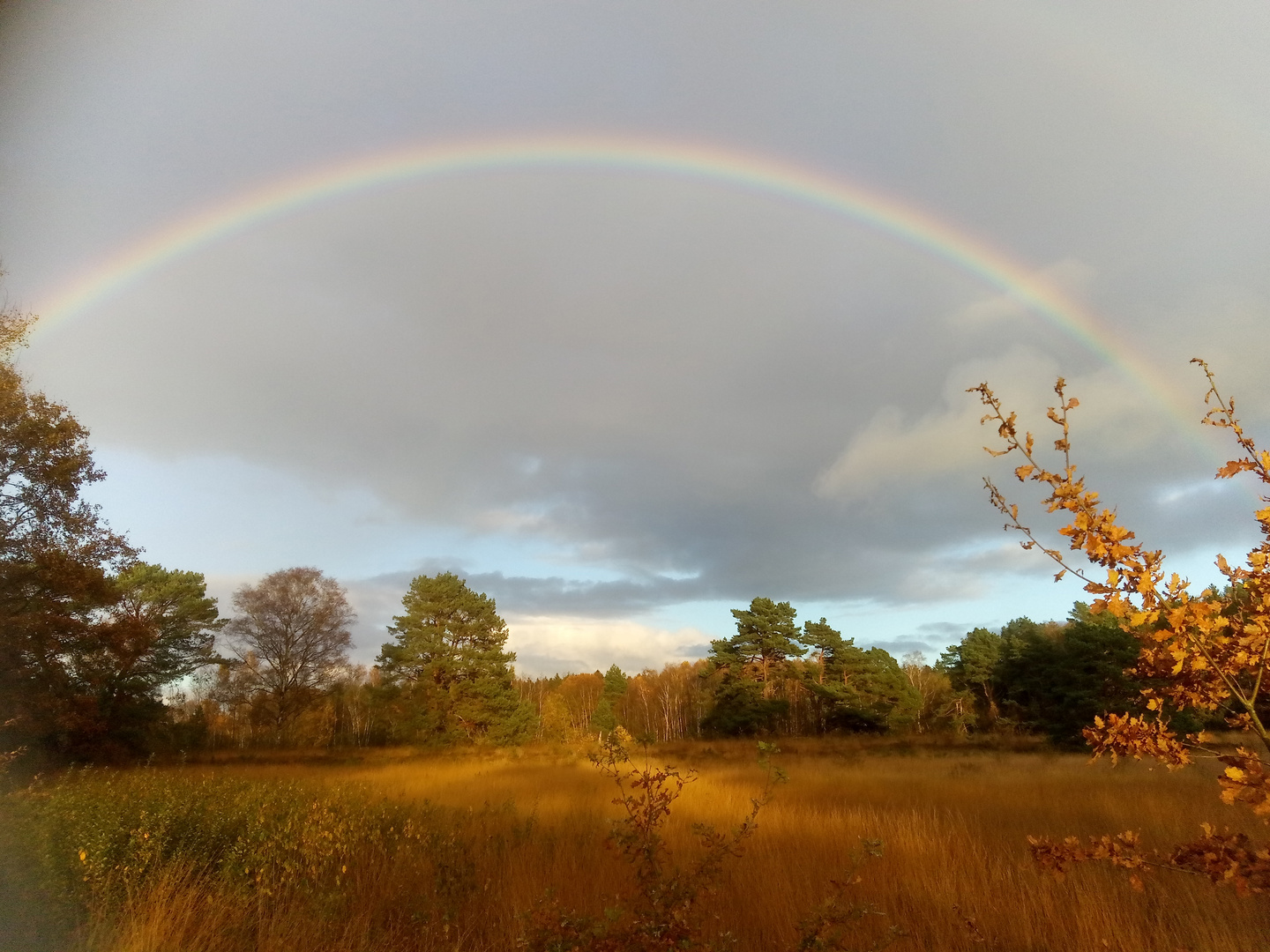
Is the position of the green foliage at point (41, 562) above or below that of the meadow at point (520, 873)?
above

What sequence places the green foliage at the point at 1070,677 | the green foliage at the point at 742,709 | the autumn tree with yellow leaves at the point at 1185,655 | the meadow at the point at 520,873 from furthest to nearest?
the green foliage at the point at 742,709
the green foliage at the point at 1070,677
the meadow at the point at 520,873
the autumn tree with yellow leaves at the point at 1185,655

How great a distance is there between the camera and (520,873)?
640 centimetres

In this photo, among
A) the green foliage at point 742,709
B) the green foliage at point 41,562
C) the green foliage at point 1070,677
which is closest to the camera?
the green foliage at point 41,562

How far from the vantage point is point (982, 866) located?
20.0 ft

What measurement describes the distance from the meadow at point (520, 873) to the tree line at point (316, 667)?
186cm

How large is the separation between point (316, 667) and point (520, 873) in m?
35.9

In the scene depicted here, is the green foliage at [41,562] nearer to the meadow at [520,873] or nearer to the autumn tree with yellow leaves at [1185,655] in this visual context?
the meadow at [520,873]

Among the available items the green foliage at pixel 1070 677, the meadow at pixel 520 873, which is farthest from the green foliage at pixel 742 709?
the meadow at pixel 520 873

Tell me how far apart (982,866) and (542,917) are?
4.69 metres

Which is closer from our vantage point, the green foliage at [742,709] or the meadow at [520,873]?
the meadow at [520,873]

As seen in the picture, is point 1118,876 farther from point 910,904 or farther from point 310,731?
point 310,731

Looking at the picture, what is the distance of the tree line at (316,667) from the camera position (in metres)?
15.9

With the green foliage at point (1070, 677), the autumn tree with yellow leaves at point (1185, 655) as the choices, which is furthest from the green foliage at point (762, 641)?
the autumn tree with yellow leaves at point (1185, 655)

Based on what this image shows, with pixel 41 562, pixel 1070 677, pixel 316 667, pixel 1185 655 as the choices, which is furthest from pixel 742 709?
pixel 1185 655
